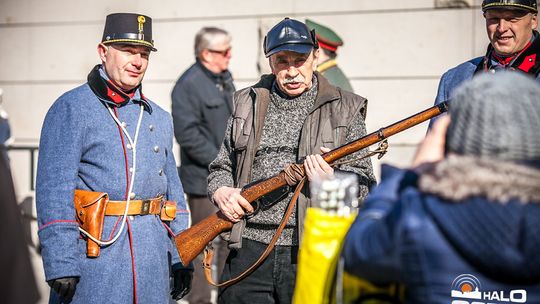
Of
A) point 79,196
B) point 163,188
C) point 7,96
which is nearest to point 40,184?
point 79,196

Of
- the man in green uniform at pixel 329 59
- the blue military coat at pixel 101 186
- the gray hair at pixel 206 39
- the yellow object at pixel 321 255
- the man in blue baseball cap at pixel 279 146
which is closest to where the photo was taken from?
the yellow object at pixel 321 255

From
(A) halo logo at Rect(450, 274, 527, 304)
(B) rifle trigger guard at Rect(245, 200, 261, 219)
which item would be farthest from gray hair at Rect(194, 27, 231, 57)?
(A) halo logo at Rect(450, 274, 527, 304)

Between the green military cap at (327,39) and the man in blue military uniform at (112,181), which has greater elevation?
the green military cap at (327,39)

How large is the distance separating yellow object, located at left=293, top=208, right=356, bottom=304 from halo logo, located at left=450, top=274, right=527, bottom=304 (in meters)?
0.39

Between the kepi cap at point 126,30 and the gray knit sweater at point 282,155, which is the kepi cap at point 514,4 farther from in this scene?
the kepi cap at point 126,30

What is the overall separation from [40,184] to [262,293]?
1.19 m

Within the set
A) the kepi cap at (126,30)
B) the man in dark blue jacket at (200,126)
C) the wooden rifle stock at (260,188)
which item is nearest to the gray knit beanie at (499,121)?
the wooden rifle stock at (260,188)

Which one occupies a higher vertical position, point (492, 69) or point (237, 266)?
point (492, 69)

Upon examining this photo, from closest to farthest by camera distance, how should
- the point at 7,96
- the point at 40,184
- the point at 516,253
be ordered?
the point at 516,253 → the point at 40,184 → the point at 7,96

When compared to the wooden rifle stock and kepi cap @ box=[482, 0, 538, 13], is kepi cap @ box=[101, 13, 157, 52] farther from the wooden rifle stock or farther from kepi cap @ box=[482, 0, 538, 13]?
kepi cap @ box=[482, 0, 538, 13]

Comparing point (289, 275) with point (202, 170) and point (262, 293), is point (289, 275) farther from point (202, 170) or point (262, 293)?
point (202, 170)

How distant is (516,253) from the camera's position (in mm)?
2199

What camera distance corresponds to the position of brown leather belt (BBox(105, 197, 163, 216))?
14.1ft

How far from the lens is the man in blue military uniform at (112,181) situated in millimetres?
4125
